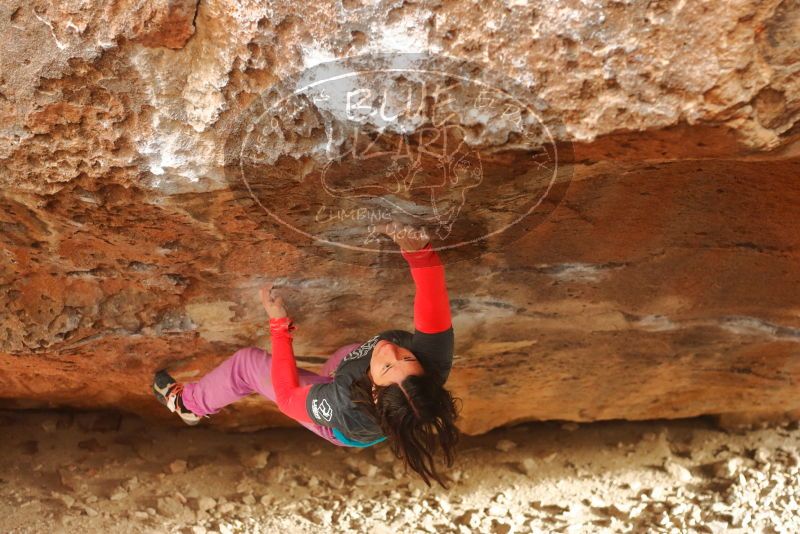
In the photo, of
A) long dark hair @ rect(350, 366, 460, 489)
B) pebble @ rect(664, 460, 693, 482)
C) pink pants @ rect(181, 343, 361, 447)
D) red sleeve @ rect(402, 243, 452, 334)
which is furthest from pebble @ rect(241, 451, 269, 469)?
pebble @ rect(664, 460, 693, 482)

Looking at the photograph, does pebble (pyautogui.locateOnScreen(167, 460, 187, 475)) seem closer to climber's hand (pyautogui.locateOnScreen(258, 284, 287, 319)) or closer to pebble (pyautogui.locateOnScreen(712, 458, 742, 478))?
climber's hand (pyautogui.locateOnScreen(258, 284, 287, 319))

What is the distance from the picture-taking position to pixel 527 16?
1214 millimetres

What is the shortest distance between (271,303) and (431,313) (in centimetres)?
41

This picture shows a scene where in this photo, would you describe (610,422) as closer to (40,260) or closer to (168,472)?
(168,472)

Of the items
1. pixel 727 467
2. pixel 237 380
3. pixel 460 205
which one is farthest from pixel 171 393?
pixel 727 467

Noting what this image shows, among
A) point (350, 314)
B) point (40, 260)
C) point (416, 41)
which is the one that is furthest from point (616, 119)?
point (40, 260)

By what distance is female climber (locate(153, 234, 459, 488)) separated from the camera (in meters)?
1.66

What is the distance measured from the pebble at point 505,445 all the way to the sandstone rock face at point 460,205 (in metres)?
0.27

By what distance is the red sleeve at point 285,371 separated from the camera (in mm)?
1864

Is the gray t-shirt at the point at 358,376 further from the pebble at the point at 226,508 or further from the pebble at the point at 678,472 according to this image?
the pebble at the point at 678,472

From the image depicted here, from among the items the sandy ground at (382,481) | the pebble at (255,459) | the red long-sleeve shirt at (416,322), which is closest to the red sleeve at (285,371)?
the red long-sleeve shirt at (416,322)

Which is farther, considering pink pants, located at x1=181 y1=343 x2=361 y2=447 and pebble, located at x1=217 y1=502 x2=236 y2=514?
pebble, located at x1=217 y1=502 x2=236 y2=514

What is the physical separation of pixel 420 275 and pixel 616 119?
56 cm

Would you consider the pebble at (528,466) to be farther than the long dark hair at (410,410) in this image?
Yes
